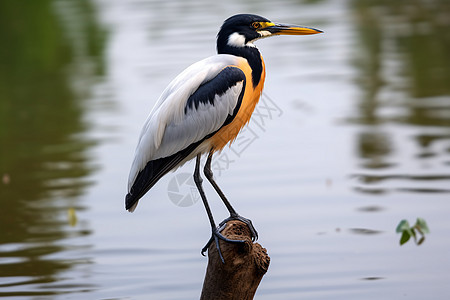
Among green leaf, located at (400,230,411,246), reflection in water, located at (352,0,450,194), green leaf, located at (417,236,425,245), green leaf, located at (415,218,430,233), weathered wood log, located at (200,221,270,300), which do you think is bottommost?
green leaf, located at (417,236,425,245)

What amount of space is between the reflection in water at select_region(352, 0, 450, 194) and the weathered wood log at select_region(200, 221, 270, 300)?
13.6ft

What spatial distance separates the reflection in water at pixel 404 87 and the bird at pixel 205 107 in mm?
3601

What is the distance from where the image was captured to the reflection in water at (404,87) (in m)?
9.76

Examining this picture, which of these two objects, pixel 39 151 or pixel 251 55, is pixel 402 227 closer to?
pixel 251 55

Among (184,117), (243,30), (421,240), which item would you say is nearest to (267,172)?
(421,240)

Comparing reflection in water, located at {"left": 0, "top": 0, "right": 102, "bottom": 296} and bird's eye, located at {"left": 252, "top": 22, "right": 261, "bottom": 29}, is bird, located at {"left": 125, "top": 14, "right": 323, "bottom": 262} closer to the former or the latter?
bird's eye, located at {"left": 252, "top": 22, "right": 261, "bottom": 29}

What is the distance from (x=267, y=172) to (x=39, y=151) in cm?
340

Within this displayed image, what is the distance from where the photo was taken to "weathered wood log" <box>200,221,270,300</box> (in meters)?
4.96

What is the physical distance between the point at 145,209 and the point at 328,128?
10.9ft

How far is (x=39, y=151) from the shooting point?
11242mm

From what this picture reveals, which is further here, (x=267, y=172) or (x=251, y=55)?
(x=267, y=172)

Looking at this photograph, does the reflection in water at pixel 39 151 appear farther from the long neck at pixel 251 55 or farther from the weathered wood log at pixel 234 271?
the long neck at pixel 251 55

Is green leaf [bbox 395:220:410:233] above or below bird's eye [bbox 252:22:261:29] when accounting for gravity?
below

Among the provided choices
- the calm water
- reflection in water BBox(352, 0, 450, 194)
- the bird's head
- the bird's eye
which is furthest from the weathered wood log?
reflection in water BBox(352, 0, 450, 194)
